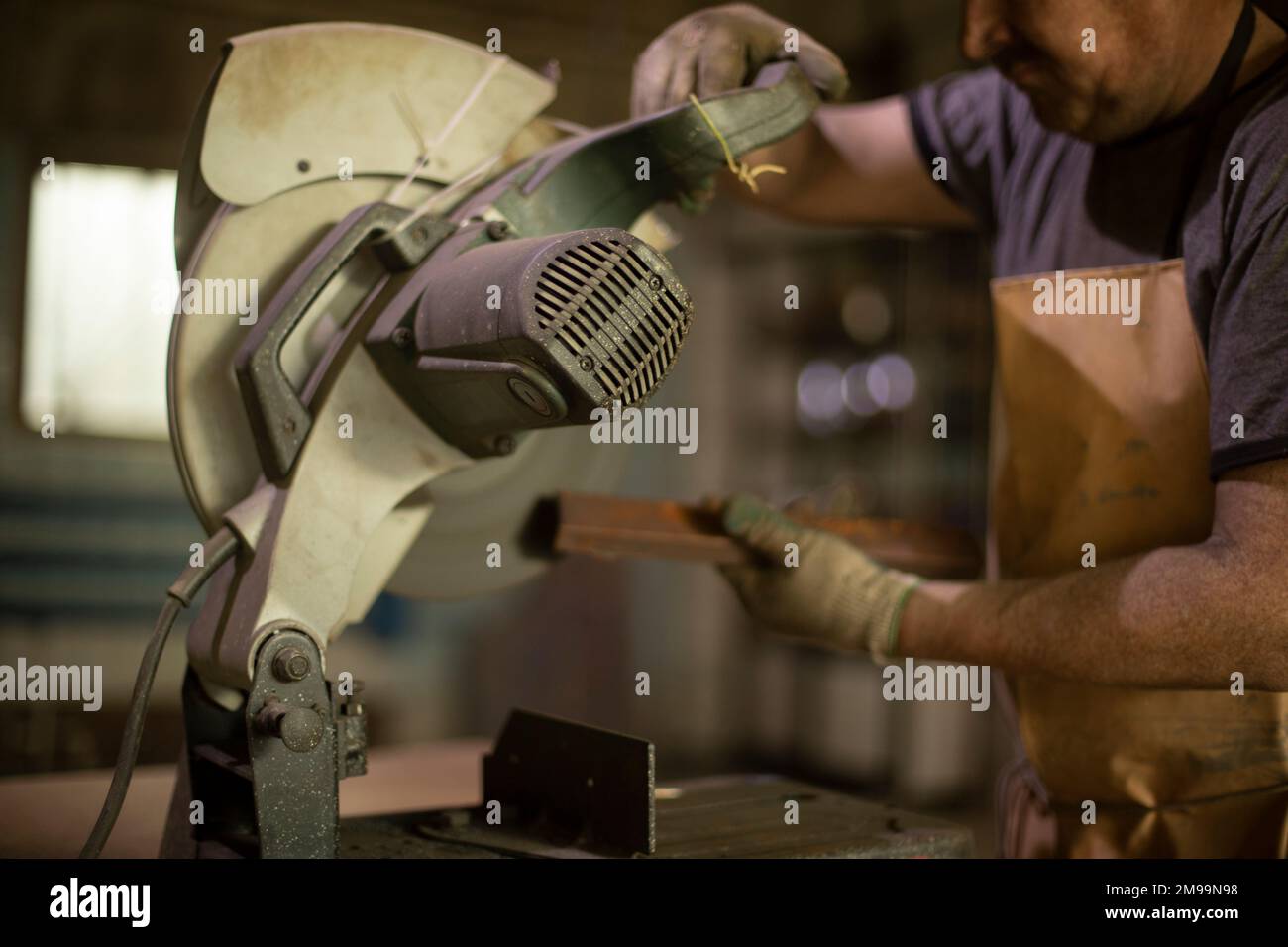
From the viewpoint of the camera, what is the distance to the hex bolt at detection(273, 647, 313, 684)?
94cm

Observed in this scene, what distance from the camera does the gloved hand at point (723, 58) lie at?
48.8 inches

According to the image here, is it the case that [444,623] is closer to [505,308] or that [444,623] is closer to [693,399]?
[693,399]

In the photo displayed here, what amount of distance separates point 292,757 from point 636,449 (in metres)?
4.09

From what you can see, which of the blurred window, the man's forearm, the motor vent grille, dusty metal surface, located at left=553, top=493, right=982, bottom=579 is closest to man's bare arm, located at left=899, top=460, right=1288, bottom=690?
the man's forearm

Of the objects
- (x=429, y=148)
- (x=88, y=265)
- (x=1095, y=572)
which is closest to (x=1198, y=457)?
(x=1095, y=572)

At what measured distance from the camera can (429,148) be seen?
1182mm

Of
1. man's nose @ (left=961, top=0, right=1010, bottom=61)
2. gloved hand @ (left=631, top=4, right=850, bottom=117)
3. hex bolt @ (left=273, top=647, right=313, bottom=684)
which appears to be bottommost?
hex bolt @ (left=273, top=647, right=313, bottom=684)

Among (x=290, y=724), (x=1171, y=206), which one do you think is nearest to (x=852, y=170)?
(x=1171, y=206)

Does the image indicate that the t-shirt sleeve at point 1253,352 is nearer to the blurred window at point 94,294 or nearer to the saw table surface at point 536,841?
the saw table surface at point 536,841

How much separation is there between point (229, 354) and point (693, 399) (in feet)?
13.8

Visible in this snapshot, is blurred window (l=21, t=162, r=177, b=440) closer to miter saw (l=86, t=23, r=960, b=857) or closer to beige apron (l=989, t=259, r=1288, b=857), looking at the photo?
miter saw (l=86, t=23, r=960, b=857)

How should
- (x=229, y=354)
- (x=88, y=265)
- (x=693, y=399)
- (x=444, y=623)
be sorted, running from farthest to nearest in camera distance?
(x=693, y=399) < (x=444, y=623) < (x=88, y=265) < (x=229, y=354)

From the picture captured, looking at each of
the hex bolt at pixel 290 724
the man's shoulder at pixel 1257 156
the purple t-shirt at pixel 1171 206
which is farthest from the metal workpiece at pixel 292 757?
Answer: the man's shoulder at pixel 1257 156

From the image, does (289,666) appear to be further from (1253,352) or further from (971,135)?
(971,135)
